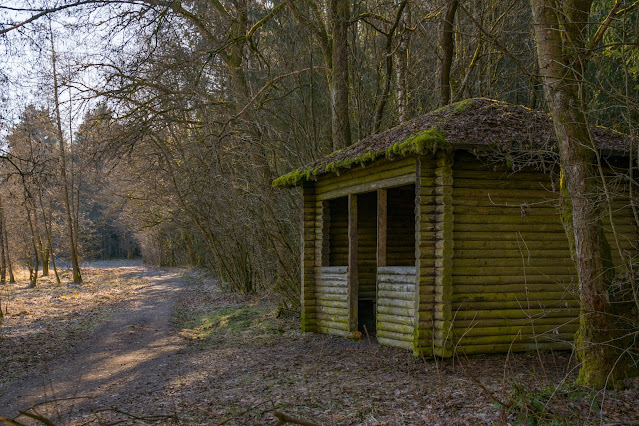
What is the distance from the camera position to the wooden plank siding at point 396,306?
9117mm

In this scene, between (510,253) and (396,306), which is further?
(396,306)

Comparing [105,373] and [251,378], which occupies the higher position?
[251,378]

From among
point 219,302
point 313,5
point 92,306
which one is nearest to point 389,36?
point 313,5

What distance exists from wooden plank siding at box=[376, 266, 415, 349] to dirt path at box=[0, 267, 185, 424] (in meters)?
3.82

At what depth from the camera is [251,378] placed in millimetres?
8484

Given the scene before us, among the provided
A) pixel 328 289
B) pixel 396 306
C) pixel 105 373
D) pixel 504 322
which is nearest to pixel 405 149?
pixel 396 306

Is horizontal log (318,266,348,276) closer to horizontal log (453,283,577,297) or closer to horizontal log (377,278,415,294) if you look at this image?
horizontal log (377,278,415,294)

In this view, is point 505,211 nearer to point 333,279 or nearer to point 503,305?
point 503,305

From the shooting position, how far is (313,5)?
1395 centimetres

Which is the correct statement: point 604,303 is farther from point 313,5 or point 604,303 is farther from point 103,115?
point 103,115

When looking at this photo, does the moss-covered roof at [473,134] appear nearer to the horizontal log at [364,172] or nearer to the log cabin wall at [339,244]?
the horizontal log at [364,172]

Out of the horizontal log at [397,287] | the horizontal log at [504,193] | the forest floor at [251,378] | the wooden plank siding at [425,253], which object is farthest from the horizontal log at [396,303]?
the horizontal log at [504,193]

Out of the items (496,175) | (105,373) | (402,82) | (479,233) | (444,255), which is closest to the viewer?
(444,255)

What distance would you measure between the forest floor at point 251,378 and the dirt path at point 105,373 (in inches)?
Answer: 1.0
